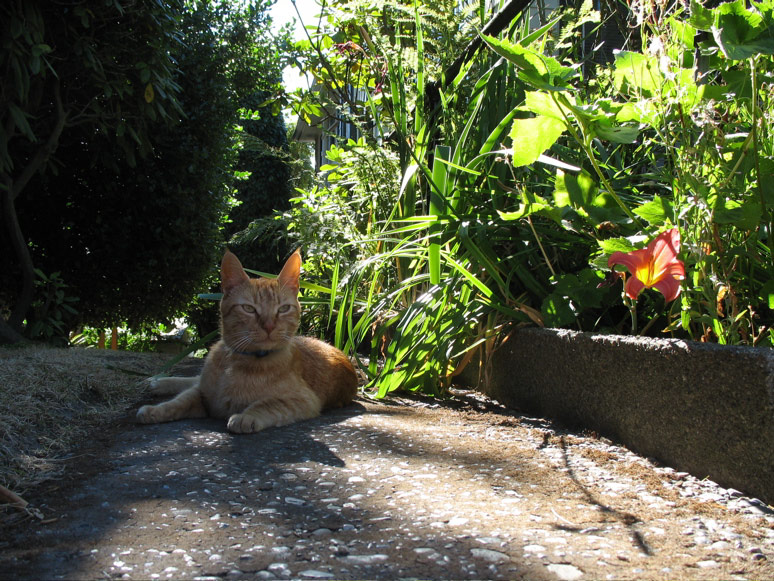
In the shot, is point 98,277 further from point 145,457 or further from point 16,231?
point 145,457

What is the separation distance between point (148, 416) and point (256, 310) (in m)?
0.62

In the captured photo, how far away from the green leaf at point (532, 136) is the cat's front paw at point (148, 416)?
168cm

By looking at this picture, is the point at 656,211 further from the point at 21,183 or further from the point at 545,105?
the point at 21,183

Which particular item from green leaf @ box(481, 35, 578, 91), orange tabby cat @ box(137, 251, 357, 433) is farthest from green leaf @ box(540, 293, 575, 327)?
orange tabby cat @ box(137, 251, 357, 433)

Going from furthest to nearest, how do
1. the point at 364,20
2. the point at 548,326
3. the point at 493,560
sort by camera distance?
the point at 364,20 < the point at 548,326 < the point at 493,560

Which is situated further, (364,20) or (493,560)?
(364,20)

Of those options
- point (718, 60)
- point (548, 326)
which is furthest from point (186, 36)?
point (718, 60)

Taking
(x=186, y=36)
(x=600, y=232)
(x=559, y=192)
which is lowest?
(x=600, y=232)

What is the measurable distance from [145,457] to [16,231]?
3.33 metres

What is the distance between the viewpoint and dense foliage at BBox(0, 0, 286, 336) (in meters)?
4.09

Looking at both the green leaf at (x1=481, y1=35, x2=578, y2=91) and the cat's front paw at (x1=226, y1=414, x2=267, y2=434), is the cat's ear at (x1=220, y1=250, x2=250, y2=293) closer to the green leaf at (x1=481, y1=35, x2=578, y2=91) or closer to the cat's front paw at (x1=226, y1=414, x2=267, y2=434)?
the cat's front paw at (x1=226, y1=414, x2=267, y2=434)

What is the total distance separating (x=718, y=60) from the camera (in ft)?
6.02

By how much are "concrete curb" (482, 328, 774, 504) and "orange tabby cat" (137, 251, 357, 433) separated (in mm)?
1019

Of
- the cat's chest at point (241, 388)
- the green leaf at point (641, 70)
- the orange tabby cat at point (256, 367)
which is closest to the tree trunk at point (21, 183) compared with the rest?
the orange tabby cat at point (256, 367)
